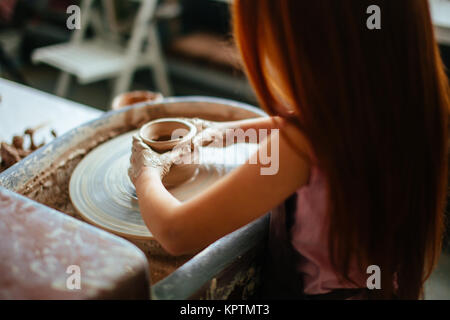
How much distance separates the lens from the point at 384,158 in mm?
608

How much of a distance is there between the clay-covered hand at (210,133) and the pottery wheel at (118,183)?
2 cm

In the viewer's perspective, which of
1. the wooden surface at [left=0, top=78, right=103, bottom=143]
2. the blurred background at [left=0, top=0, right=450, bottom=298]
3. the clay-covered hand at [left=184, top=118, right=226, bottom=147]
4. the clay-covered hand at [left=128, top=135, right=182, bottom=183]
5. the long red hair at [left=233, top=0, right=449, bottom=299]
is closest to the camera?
the long red hair at [left=233, top=0, right=449, bottom=299]

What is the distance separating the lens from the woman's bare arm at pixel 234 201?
0.61 m

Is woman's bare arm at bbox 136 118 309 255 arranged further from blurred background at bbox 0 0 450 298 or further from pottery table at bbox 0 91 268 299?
blurred background at bbox 0 0 450 298

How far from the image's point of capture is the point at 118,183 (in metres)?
A: 0.97

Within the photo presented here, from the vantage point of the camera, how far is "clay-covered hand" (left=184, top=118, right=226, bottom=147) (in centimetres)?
98

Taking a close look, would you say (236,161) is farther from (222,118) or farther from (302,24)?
(302,24)

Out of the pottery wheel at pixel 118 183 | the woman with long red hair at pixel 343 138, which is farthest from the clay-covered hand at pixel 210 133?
the woman with long red hair at pixel 343 138

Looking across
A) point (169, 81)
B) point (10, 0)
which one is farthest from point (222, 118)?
point (10, 0)

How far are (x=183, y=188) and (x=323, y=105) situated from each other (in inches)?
17.5

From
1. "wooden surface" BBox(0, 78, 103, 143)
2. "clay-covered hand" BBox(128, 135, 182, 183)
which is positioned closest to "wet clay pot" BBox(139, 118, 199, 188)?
"clay-covered hand" BBox(128, 135, 182, 183)

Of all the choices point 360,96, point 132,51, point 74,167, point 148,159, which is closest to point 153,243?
point 148,159

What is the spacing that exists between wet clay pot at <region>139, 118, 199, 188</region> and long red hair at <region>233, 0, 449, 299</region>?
276mm

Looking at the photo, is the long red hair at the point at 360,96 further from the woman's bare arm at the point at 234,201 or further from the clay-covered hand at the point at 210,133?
the clay-covered hand at the point at 210,133
